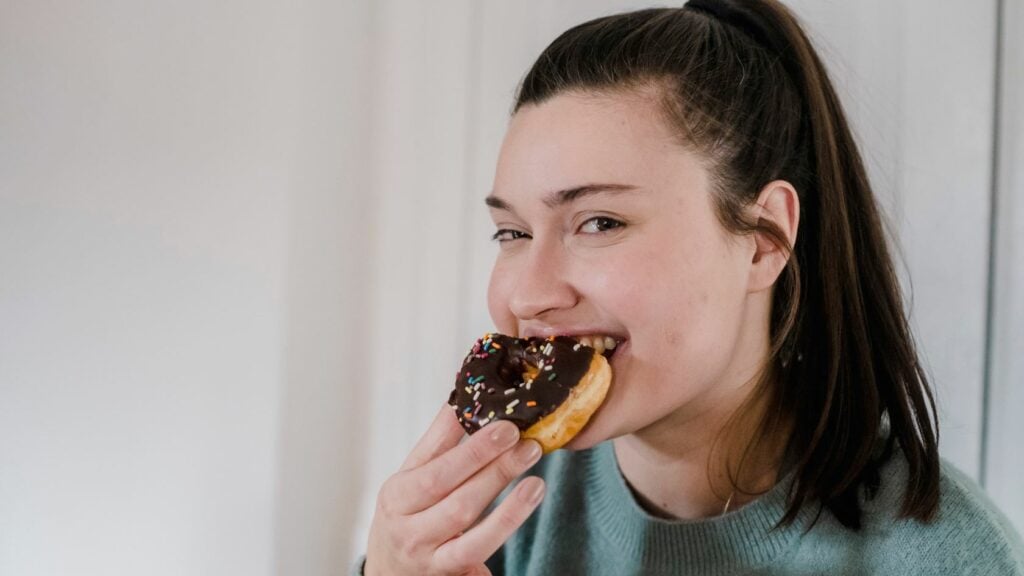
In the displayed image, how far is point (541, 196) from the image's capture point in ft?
3.73

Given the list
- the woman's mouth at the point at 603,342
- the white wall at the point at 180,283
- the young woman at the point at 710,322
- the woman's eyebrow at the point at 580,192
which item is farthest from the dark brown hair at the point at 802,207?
the white wall at the point at 180,283

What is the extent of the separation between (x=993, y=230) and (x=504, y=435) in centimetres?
106

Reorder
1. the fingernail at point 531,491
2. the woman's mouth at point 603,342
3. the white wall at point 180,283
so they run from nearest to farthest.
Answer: the fingernail at point 531,491 < the woman's mouth at point 603,342 < the white wall at point 180,283

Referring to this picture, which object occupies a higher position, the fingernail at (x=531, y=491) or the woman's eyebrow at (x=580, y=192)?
the woman's eyebrow at (x=580, y=192)

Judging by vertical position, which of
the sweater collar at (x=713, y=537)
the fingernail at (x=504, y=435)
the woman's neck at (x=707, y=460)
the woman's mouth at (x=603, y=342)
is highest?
the woman's mouth at (x=603, y=342)

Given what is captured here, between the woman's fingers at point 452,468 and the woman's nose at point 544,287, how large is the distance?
0.18 m

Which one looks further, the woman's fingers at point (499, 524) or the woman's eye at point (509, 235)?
the woman's eye at point (509, 235)

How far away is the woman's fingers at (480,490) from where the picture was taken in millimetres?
1054

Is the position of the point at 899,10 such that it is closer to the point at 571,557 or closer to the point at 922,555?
the point at 922,555

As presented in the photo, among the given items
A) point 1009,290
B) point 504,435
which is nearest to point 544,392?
point 504,435

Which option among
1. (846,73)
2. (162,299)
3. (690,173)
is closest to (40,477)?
(162,299)

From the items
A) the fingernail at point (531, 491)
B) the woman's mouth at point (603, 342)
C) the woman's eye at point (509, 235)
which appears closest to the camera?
the fingernail at point (531, 491)

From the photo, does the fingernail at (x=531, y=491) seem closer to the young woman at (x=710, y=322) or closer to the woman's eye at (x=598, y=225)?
the young woman at (x=710, y=322)

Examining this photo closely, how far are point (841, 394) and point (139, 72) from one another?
4.56ft
